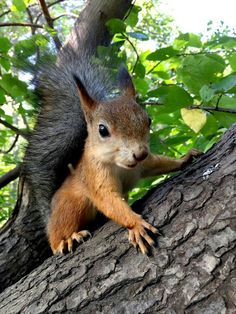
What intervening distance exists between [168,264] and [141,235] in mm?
144

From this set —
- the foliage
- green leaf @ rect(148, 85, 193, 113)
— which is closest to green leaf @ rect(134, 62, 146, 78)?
the foliage

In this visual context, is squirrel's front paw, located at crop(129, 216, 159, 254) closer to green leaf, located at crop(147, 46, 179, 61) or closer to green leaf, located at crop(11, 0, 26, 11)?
green leaf, located at crop(147, 46, 179, 61)

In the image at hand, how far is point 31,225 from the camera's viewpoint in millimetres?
2373

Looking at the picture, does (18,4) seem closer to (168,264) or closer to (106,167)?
(106,167)

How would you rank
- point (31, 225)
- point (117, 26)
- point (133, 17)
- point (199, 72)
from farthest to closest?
point (31, 225)
point (133, 17)
point (117, 26)
point (199, 72)

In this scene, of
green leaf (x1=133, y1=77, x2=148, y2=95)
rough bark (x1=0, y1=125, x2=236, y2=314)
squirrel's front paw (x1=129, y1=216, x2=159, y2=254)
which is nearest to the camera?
rough bark (x1=0, y1=125, x2=236, y2=314)

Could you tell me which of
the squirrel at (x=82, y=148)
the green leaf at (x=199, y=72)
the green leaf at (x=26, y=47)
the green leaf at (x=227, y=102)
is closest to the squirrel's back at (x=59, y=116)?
the squirrel at (x=82, y=148)

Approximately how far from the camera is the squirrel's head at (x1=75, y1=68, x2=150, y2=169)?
1621 mm

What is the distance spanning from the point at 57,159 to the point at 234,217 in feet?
3.43

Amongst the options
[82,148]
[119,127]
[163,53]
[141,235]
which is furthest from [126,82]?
[141,235]

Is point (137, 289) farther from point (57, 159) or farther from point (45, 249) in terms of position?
point (45, 249)

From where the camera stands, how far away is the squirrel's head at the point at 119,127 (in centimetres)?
162

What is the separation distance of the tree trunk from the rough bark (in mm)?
733

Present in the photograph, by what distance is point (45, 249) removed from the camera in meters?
2.40
